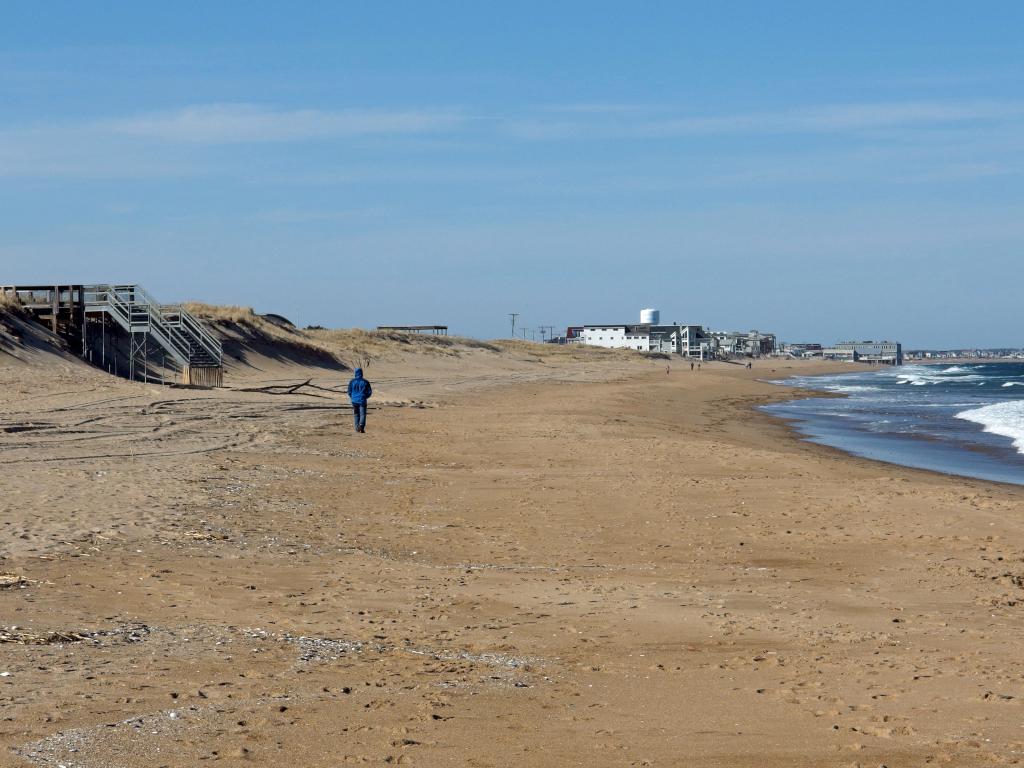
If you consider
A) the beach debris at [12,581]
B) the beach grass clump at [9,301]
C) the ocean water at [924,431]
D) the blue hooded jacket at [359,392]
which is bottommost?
the ocean water at [924,431]

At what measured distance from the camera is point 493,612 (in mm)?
8242

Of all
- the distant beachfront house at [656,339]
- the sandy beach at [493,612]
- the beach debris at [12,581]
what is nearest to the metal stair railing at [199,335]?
the sandy beach at [493,612]

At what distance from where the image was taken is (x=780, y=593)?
9.12 meters

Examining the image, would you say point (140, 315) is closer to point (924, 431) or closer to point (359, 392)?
point (359, 392)

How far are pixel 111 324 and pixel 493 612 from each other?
111 feet

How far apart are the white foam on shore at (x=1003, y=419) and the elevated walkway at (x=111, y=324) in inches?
950

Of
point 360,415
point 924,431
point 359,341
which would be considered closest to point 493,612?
point 360,415

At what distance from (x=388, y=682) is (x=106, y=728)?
1589 mm

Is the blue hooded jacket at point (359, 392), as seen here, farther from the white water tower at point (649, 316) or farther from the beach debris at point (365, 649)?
the white water tower at point (649, 316)

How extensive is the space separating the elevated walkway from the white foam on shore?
24.1 metres

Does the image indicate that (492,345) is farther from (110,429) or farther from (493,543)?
(493,543)

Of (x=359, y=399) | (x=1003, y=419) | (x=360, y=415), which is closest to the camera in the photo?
(x=359, y=399)

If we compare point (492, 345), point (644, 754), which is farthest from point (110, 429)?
point (492, 345)

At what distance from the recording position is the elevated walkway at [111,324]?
37000 mm
